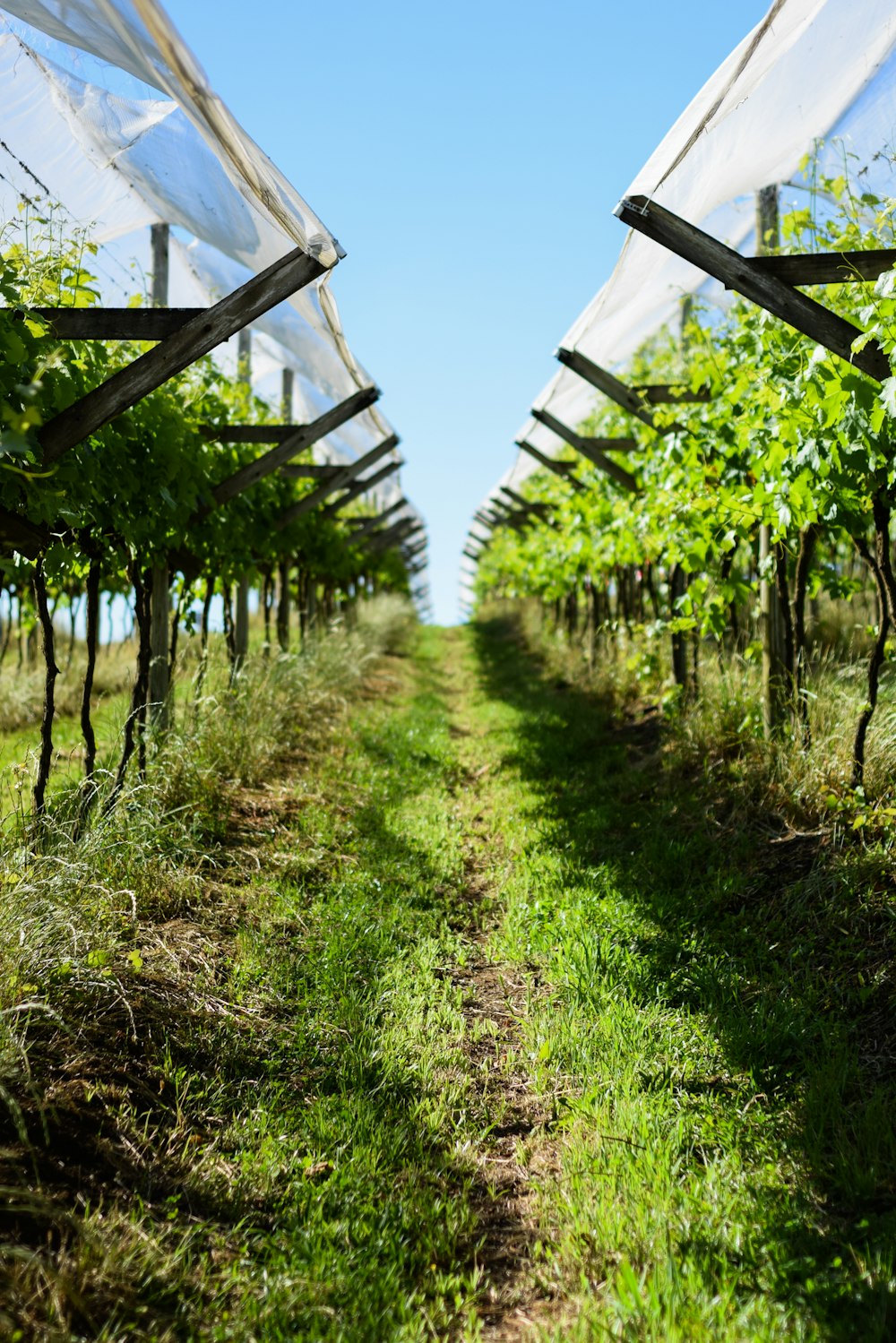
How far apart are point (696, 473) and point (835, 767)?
184 centimetres

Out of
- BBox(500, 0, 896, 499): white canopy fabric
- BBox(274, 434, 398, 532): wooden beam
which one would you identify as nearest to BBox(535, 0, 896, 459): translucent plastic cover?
BBox(500, 0, 896, 499): white canopy fabric

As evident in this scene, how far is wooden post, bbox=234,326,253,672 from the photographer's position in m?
6.90

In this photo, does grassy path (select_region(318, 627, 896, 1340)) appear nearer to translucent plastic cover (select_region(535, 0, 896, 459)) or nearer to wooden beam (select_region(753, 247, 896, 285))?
wooden beam (select_region(753, 247, 896, 285))

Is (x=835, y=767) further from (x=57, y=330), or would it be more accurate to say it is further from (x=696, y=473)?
(x=57, y=330)

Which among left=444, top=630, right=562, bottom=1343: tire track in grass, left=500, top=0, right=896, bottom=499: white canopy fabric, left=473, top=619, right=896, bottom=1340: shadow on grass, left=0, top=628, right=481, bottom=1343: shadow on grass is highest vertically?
left=500, top=0, right=896, bottom=499: white canopy fabric

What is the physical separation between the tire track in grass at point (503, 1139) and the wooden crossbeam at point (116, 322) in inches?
101

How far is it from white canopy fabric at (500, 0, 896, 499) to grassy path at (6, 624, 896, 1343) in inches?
107

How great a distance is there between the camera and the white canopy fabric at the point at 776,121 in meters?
3.03

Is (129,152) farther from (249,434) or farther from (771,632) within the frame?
(771,632)

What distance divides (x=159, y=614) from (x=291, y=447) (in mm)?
1332

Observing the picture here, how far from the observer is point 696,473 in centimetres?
511

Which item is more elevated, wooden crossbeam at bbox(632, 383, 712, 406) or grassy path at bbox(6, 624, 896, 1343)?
wooden crossbeam at bbox(632, 383, 712, 406)

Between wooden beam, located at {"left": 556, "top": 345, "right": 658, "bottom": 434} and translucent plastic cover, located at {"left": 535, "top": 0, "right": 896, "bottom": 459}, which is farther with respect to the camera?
wooden beam, located at {"left": 556, "top": 345, "right": 658, "bottom": 434}

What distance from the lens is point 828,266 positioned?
3166mm
